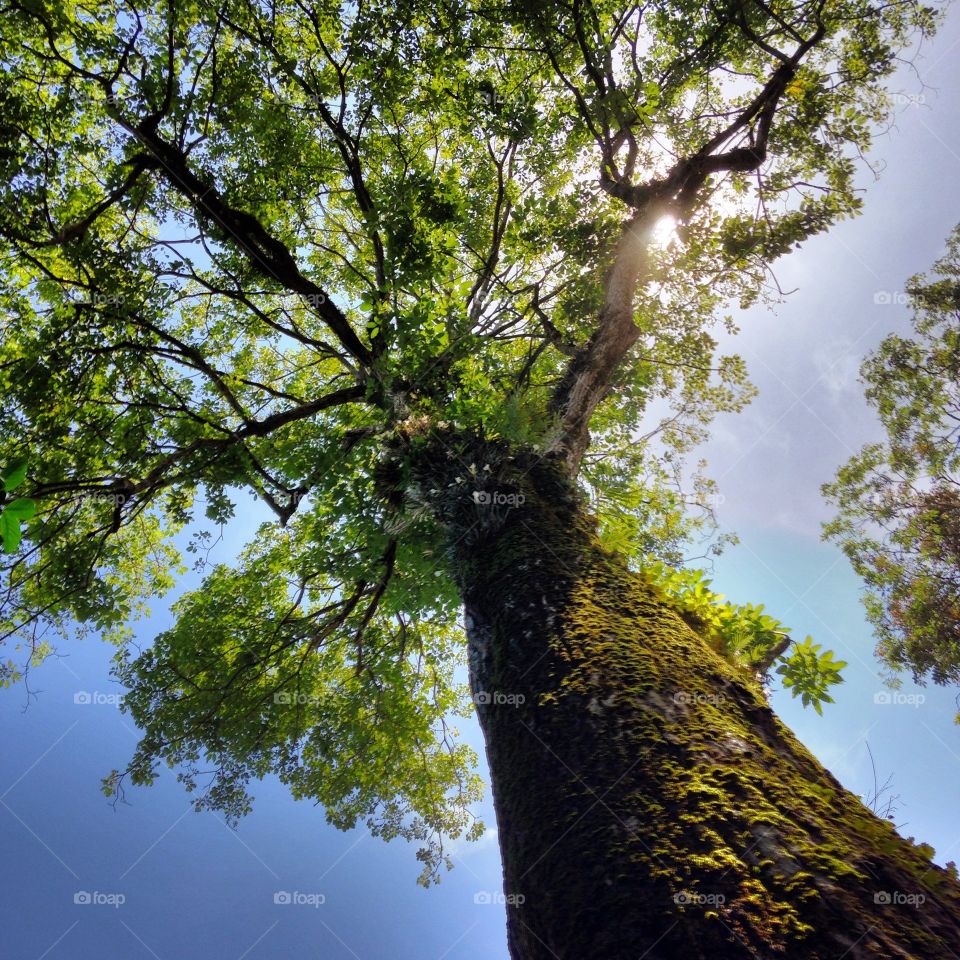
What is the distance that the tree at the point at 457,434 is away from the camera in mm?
1938

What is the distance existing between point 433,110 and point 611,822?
9281 mm

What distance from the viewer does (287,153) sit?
24.6ft

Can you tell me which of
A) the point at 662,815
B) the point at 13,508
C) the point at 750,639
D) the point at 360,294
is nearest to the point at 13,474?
the point at 13,508

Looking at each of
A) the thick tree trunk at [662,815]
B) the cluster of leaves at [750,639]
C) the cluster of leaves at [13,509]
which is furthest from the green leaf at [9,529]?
the cluster of leaves at [750,639]

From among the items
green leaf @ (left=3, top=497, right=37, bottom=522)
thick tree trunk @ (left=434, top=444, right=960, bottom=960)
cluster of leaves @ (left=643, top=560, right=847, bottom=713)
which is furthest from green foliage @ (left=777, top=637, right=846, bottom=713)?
green leaf @ (left=3, top=497, right=37, bottom=522)

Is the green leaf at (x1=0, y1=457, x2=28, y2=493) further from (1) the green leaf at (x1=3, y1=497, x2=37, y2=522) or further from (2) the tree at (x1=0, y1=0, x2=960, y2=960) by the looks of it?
(2) the tree at (x1=0, y1=0, x2=960, y2=960)

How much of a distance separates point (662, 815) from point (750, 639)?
87.9 inches

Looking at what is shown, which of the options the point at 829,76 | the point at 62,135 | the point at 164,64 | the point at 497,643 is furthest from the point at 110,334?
the point at 829,76

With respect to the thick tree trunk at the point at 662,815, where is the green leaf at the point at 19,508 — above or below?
below

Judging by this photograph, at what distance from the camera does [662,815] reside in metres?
1.86

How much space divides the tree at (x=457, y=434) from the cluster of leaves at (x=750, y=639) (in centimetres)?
3

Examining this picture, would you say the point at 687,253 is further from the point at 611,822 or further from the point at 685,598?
the point at 611,822

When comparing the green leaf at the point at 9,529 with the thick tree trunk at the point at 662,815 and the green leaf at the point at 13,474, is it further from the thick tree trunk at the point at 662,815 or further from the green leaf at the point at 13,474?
the thick tree trunk at the point at 662,815

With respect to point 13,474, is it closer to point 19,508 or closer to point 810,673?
point 19,508
